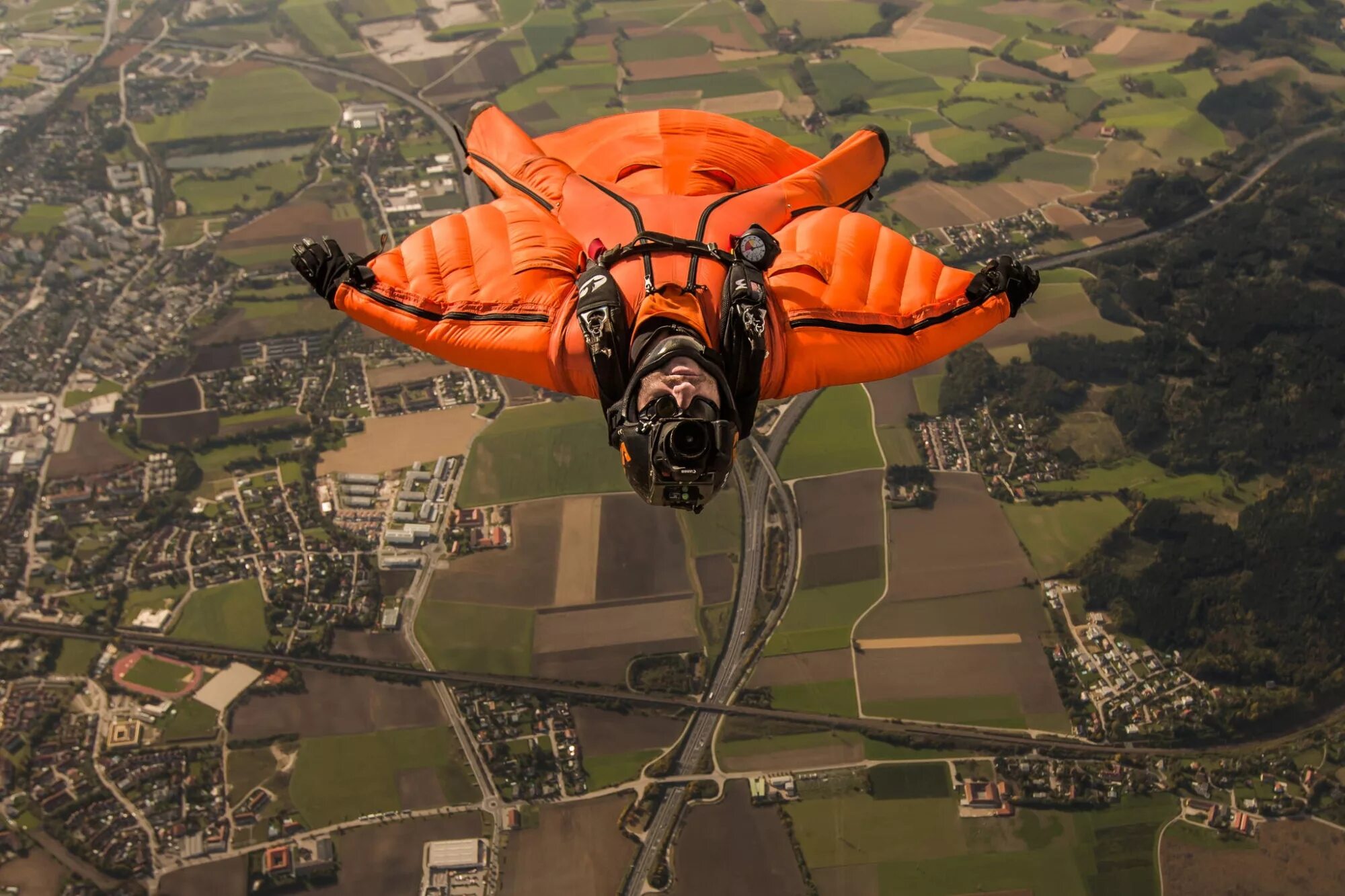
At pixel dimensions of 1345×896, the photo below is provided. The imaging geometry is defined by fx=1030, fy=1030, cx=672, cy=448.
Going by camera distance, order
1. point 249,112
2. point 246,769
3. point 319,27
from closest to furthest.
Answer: point 246,769
point 249,112
point 319,27

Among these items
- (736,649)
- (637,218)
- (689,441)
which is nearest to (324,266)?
(637,218)

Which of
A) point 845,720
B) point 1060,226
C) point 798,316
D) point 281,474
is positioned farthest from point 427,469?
point 1060,226

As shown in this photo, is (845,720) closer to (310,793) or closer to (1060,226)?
(310,793)

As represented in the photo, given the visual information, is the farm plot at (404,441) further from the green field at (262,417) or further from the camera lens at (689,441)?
the camera lens at (689,441)

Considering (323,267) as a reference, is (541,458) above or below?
below

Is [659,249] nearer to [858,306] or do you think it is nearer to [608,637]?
[858,306]
